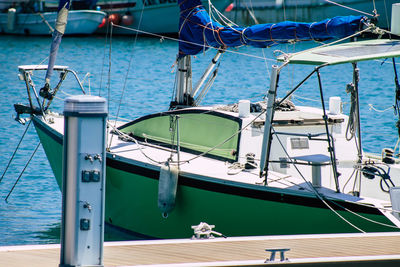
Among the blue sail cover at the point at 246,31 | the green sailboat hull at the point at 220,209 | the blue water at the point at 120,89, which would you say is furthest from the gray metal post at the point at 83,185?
the blue sail cover at the point at 246,31

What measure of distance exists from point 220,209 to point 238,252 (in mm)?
2709

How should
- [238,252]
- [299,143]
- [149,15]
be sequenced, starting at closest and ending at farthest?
[238,252] < [299,143] < [149,15]

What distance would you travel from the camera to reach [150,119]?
34.4 feet

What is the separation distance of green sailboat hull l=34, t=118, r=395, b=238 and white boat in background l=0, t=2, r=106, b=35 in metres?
33.0

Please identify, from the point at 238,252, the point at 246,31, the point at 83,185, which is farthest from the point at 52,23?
the point at 83,185

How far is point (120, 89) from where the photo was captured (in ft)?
77.7

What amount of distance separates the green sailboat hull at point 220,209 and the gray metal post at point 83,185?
3.05 metres

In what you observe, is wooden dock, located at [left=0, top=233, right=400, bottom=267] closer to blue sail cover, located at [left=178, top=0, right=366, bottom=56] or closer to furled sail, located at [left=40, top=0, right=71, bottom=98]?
blue sail cover, located at [left=178, top=0, right=366, bottom=56]

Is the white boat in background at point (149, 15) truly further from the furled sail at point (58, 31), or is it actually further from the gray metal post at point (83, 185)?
the gray metal post at point (83, 185)

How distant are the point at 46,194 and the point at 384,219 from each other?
6.54 m

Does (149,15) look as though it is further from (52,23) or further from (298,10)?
(298,10)

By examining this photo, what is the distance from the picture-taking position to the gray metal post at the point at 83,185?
5547 millimetres

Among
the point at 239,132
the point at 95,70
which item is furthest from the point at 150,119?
the point at 95,70

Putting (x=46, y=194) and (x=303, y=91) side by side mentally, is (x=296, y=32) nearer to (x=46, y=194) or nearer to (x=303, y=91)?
(x=46, y=194)
